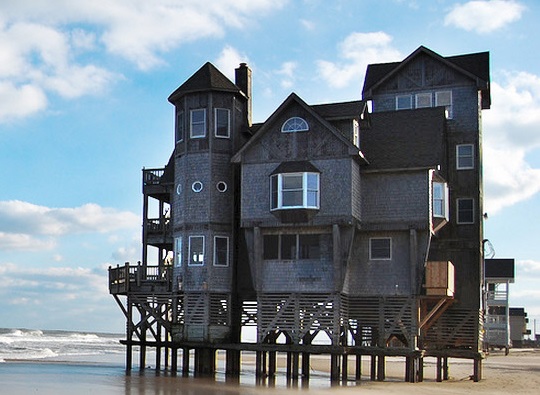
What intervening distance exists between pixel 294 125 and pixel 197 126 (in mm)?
4707

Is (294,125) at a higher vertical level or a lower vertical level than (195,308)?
higher

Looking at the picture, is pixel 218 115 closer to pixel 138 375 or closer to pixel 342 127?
pixel 342 127

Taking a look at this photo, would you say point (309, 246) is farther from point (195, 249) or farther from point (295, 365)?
point (295, 365)

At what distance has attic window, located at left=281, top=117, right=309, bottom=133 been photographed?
34.5 metres

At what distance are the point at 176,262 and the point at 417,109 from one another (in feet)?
42.2

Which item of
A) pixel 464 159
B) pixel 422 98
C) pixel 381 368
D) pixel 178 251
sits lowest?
pixel 381 368

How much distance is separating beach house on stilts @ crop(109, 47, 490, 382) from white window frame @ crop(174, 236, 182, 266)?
9 centimetres

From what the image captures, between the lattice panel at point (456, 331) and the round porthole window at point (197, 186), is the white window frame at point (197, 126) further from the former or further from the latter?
the lattice panel at point (456, 331)

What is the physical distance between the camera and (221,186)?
120 feet

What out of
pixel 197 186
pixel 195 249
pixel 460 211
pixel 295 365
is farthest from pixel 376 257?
pixel 197 186

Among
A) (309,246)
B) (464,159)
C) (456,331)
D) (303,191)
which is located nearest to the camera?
(303,191)

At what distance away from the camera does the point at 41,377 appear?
36.6 m

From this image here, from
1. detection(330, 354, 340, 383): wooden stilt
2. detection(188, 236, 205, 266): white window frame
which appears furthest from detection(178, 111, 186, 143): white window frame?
detection(330, 354, 340, 383): wooden stilt

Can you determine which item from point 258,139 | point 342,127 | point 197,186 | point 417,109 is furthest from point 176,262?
point 417,109
